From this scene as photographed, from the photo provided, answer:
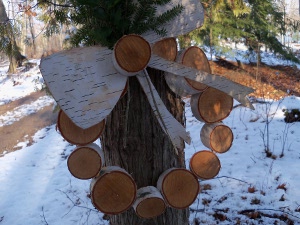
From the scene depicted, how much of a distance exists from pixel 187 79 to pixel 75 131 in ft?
1.70

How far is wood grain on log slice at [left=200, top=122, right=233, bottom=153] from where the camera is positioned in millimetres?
1383

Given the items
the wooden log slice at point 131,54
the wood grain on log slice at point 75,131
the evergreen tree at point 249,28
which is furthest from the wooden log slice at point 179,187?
the evergreen tree at point 249,28

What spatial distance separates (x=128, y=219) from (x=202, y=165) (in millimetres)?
503

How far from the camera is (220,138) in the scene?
1.40m

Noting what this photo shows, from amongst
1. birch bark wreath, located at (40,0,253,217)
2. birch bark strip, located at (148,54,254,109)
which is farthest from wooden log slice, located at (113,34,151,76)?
birch bark strip, located at (148,54,254,109)

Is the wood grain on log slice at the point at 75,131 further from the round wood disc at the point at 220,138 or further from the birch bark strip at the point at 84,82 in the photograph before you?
the round wood disc at the point at 220,138

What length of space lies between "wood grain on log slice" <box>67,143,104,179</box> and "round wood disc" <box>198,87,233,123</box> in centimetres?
50

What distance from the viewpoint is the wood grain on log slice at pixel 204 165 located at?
1374 mm

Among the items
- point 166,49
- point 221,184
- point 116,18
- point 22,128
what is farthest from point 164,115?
point 22,128

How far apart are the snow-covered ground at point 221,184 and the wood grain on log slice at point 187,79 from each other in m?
1.82

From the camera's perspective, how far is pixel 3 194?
411 centimetres

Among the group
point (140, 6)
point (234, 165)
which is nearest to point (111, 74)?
point (140, 6)

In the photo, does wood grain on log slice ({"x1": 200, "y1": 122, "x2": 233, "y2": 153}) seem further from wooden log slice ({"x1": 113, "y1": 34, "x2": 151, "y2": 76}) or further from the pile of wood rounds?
wooden log slice ({"x1": 113, "y1": 34, "x2": 151, "y2": 76})

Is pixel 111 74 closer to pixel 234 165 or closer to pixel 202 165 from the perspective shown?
pixel 202 165
